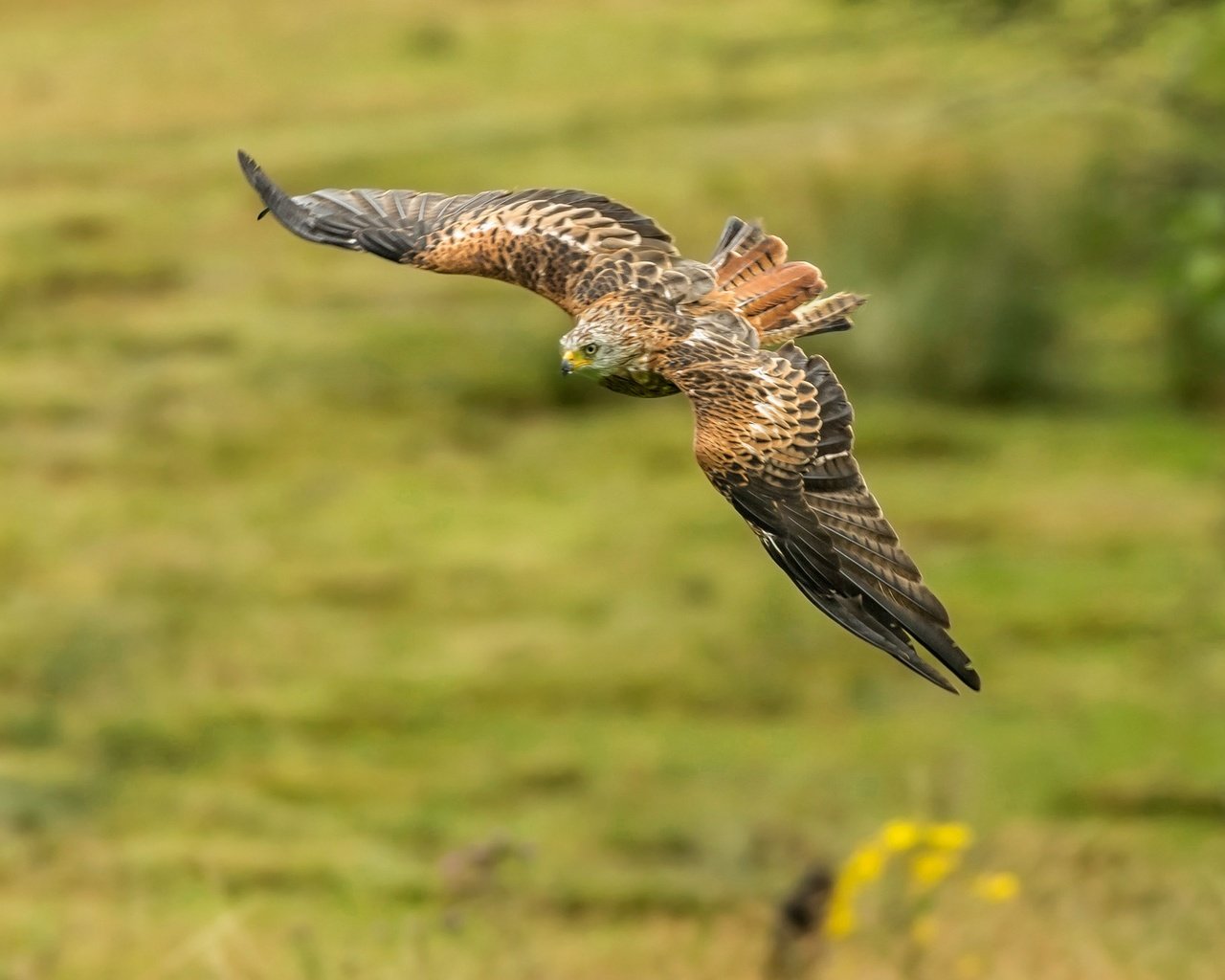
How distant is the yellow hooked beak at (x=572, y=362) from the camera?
4.97 m

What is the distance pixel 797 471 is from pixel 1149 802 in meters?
7.88

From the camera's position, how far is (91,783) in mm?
12531

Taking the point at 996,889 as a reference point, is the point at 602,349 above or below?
above

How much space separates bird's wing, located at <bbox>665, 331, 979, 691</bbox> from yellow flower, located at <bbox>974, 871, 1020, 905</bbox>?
334 centimetres

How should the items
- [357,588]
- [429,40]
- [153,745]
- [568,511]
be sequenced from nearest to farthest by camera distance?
Result: 1. [153,745]
2. [357,588]
3. [568,511]
4. [429,40]

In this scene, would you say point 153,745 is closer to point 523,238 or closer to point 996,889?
point 996,889

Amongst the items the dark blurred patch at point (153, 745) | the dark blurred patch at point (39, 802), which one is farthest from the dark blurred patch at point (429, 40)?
the dark blurred patch at point (39, 802)

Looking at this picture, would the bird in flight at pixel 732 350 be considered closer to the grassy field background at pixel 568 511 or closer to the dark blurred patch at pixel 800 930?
the grassy field background at pixel 568 511

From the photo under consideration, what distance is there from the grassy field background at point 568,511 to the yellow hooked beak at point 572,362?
2270mm

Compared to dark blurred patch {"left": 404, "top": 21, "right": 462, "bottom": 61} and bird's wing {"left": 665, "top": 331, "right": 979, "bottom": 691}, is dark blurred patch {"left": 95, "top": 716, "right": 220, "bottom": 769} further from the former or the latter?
dark blurred patch {"left": 404, "top": 21, "right": 462, "bottom": 61}

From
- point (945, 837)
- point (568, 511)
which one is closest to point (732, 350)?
point (945, 837)

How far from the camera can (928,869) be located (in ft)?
24.3

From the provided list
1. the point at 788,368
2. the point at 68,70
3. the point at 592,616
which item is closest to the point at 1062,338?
the point at 592,616

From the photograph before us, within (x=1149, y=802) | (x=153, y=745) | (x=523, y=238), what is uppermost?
(x=523, y=238)
